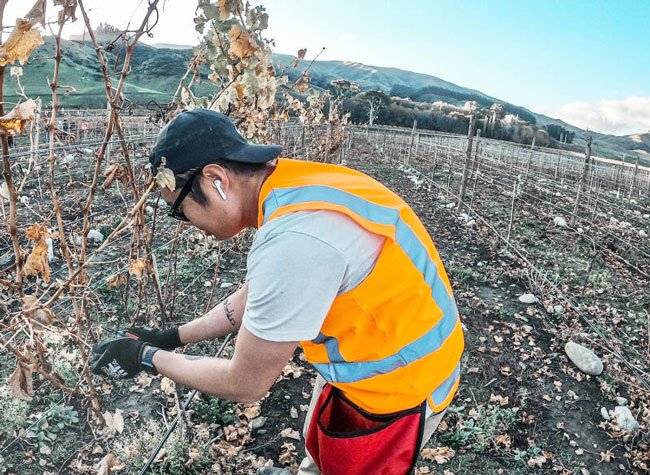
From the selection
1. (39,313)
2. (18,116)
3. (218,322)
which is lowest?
(218,322)

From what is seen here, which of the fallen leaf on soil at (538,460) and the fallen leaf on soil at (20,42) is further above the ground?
the fallen leaf on soil at (20,42)

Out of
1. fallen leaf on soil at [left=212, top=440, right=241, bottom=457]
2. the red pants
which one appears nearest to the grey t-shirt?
the red pants

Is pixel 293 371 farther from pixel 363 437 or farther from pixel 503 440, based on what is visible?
pixel 363 437

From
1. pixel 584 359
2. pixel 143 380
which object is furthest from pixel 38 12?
pixel 584 359

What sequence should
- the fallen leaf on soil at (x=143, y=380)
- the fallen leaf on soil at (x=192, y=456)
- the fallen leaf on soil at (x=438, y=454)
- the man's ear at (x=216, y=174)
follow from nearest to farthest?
the man's ear at (x=216, y=174) → the fallen leaf on soil at (x=192, y=456) → the fallen leaf on soil at (x=438, y=454) → the fallen leaf on soil at (x=143, y=380)

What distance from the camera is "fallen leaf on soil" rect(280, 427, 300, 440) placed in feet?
9.96

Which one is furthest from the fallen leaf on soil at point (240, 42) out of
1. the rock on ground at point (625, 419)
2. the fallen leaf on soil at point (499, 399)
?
the rock on ground at point (625, 419)

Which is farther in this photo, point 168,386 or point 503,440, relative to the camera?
point 503,440

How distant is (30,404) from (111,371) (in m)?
1.60

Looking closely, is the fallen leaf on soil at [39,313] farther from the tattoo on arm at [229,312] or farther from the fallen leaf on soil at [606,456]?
the fallen leaf on soil at [606,456]

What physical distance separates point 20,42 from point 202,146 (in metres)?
0.50

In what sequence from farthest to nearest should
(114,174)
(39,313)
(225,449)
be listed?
(225,449) → (114,174) → (39,313)

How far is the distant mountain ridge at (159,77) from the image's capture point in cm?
438

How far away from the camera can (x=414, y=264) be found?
1392 millimetres
